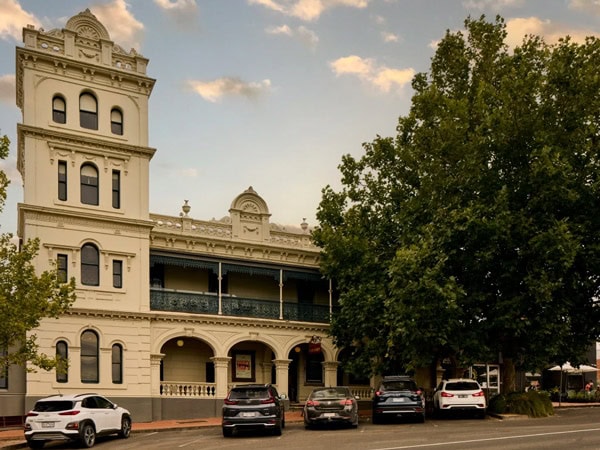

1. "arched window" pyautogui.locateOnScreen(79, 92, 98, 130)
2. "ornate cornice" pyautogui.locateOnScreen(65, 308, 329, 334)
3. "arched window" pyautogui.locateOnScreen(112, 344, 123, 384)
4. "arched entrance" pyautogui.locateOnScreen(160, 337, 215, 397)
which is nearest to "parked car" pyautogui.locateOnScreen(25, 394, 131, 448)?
"ornate cornice" pyautogui.locateOnScreen(65, 308, 329, 334)

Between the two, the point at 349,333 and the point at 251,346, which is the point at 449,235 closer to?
the point at 349,333

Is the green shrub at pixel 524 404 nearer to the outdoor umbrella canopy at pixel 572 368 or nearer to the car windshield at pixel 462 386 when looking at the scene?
the car windshield at pixel 462 386

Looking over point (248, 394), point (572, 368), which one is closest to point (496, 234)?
point (248, 394)

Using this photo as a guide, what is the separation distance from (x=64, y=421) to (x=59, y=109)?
1494 centimetres

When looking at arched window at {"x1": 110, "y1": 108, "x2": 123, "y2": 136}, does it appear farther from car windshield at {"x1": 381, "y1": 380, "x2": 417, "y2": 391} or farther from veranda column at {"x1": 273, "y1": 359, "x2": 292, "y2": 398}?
car windshield at {"x1": 381, "y1": 380, "x2": 417, "y2": 391}

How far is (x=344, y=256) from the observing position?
33031 millimetres

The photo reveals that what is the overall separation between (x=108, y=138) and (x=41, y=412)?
46.4 ft

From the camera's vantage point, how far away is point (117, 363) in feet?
102

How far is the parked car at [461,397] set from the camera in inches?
1112

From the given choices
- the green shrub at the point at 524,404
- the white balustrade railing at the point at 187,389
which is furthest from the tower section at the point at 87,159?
the green shrub at the point at 524,404

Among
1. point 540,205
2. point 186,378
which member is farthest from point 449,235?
point 186,378

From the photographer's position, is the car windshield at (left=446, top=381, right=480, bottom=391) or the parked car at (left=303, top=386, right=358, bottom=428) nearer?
the parked car at (left=303, top=386, right=358, bottom=428)

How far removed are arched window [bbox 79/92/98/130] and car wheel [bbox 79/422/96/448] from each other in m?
14.6

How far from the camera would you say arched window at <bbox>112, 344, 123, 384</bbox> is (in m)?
31.0
